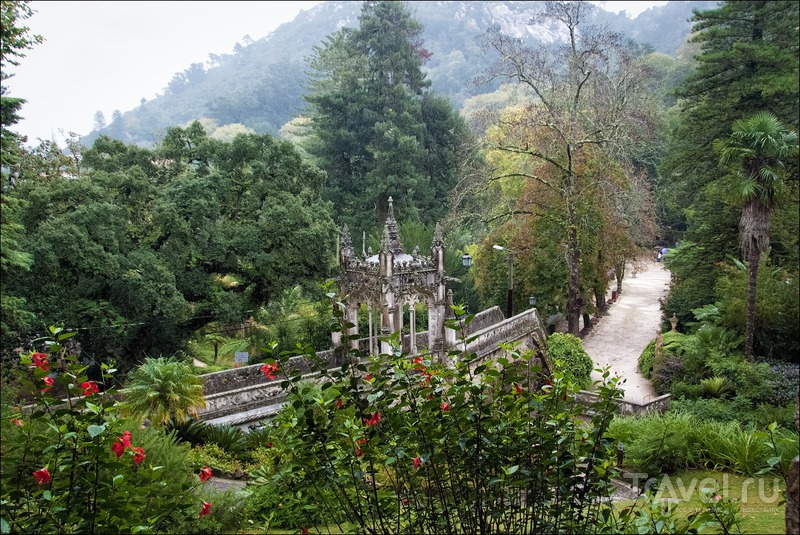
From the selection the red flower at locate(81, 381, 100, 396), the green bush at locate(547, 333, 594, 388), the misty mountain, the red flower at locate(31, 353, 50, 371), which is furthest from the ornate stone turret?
the misty mountain

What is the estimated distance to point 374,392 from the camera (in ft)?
14.7

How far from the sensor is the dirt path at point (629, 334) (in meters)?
23.5

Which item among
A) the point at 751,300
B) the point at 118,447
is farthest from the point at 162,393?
the point at 751,300

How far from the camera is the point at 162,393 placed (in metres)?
13.8

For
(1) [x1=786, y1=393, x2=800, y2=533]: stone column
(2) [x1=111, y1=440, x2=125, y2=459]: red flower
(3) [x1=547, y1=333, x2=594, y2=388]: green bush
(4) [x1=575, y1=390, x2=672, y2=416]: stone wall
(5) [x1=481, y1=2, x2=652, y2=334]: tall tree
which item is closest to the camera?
(1) [x1=786, y1=393, x2=800, y2=533]: stone column

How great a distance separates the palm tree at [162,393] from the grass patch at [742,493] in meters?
8.99

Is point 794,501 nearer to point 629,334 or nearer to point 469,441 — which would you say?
point 469,441

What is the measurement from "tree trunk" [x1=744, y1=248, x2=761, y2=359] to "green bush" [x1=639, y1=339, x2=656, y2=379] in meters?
4.05

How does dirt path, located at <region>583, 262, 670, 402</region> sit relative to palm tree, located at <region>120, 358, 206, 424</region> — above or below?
below

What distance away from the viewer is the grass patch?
866 centimetres

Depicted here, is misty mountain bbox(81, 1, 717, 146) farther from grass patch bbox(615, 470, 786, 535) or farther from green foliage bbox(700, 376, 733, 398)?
grass patch bbox(615, 470, 786, 535)

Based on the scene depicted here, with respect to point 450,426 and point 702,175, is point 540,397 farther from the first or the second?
point 702,175

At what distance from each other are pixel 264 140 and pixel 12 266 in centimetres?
1189

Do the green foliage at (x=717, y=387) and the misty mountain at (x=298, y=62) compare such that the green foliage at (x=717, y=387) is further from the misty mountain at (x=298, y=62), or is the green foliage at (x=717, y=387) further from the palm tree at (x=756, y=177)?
the misty mountain at (x=298, y=62)
